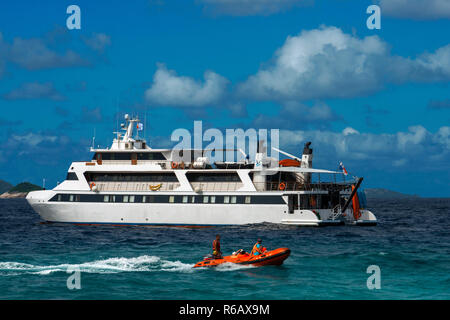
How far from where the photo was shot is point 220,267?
88.9ft

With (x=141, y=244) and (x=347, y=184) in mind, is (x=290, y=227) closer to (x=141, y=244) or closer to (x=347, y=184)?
(x=347, y=184)

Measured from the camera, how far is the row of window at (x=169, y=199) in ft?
155

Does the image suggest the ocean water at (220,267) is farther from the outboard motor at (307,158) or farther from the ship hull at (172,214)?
the outboard motor at (307,158)

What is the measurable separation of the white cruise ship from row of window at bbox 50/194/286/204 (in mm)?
90

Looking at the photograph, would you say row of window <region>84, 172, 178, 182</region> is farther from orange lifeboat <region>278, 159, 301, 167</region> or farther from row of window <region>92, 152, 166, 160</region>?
orange lifeboat <region>278, 159, 301, 167</region>

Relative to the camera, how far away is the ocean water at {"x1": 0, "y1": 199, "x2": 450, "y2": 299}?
22.8 metres

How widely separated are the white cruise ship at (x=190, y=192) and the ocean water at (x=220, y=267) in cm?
365

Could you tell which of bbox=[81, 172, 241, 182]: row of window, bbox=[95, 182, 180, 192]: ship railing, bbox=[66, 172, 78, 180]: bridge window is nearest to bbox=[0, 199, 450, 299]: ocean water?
bbox=[81, 172, 241, 182]: row of window

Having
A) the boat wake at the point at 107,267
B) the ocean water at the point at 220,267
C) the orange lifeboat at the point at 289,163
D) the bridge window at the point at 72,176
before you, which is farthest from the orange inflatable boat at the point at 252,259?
the bridge window at the point at 72,176

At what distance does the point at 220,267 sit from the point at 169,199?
23264mm

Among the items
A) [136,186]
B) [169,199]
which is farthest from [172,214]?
[136,186]

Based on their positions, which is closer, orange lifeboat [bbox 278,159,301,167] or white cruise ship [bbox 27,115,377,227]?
white cruise ship [bbox 27,115,377,227]

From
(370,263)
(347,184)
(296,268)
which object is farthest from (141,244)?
(347,184)

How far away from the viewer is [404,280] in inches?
998
